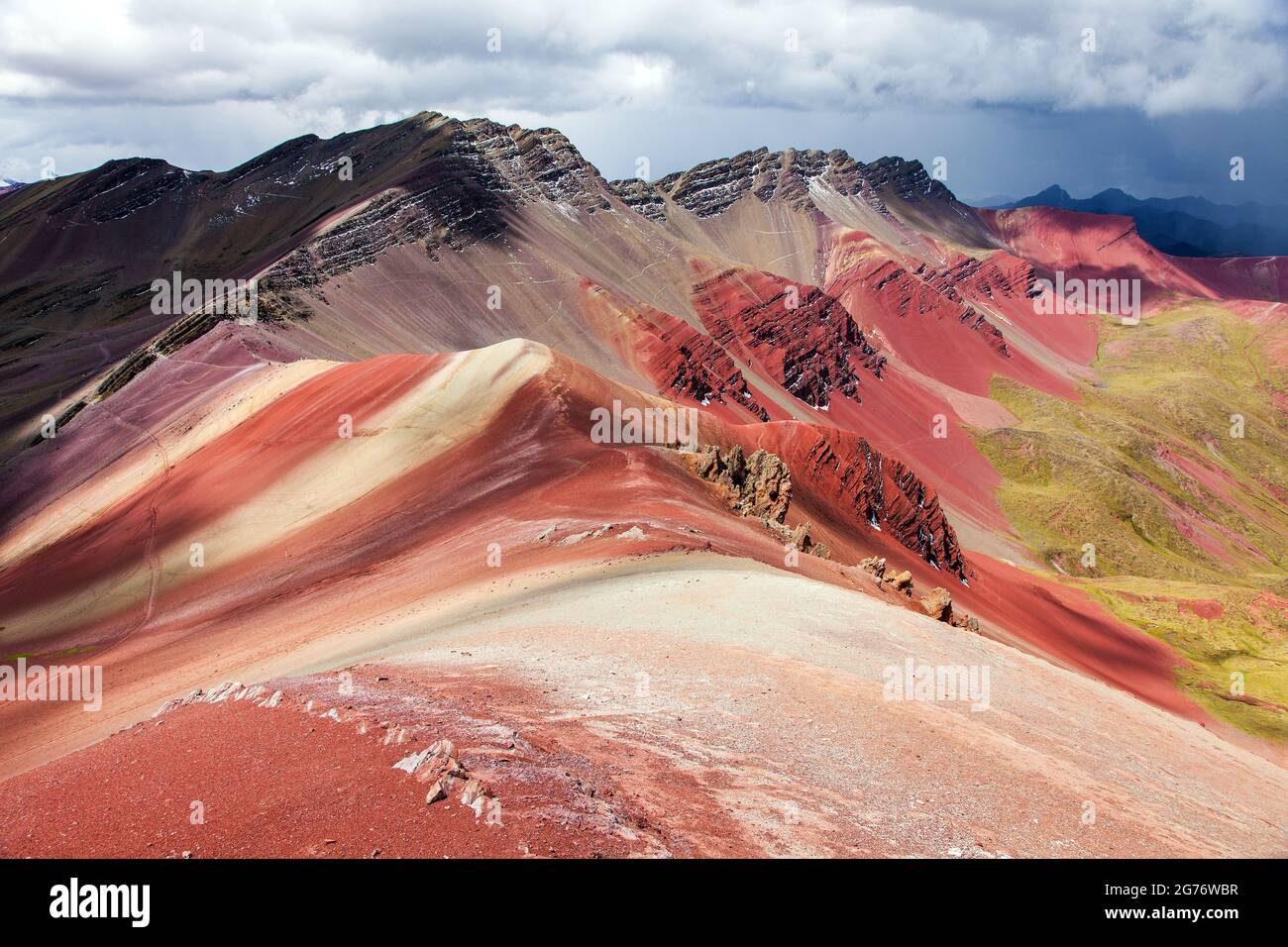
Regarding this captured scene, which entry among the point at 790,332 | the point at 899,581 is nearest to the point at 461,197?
the point at 790,332

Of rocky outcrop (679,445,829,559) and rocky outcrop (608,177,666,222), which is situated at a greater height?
rocky outcrop (608,177,666,222)

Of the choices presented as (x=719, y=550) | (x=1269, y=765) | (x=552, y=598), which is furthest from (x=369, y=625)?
(x=1269, y=765)

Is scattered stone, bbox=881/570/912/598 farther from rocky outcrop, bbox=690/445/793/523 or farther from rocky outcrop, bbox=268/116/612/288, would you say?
rocky outcrop, bbox=268/116/612/288

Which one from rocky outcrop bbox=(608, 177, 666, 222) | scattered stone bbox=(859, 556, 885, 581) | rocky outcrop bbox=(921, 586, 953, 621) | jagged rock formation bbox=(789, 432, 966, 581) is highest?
rocky outcrop bbox=(608, 177, 666, 222)

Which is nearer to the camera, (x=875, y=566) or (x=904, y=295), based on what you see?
(x=875, y=566)

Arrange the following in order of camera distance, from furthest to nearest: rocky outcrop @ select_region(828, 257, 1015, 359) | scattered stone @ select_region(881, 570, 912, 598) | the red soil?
rocky outcrop @ select_region(828, 257, 1015, 359) < scattered stone @ select_region(881, 570, 912, 598) < the red soil

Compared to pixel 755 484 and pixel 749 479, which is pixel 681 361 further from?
pixel 755 484

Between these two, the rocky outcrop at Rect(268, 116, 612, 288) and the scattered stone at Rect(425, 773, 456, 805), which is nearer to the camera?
the scattered stone at Rect(425, 773, 456, 805)

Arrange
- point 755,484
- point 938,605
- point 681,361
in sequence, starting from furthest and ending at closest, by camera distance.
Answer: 1. point 681,361
2. point 755,484
3. point 938,605

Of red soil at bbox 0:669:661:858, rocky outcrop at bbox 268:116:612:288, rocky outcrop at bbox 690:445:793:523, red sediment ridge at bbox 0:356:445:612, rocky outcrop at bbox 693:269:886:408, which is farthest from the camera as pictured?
rocky outcrop at bbox 693:269:886:408

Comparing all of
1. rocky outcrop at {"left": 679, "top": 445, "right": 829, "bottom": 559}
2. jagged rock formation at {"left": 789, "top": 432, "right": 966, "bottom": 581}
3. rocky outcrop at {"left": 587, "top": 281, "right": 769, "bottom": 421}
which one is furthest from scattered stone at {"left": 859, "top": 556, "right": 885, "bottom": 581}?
rocky outcrop at {"left": 587, "top": 281, "right": 769, "bottom": 421}
